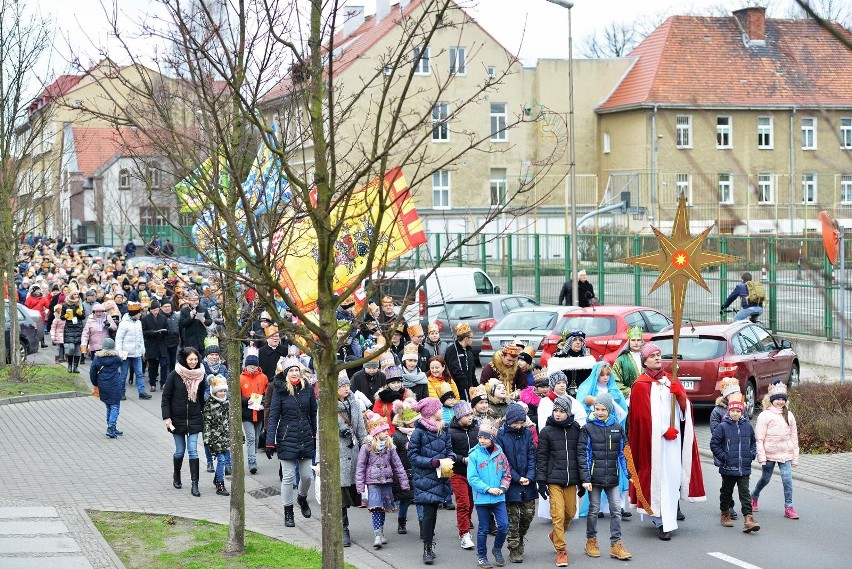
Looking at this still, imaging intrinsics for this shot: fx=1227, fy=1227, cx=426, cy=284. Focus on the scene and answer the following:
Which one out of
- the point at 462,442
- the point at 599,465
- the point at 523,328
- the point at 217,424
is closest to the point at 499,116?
the point at 523,328

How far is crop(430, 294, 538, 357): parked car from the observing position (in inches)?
949

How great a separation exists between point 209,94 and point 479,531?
4515 millimetres

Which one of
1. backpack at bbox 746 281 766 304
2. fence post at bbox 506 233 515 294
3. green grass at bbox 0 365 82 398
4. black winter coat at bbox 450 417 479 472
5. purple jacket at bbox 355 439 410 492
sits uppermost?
fence post at bbox 506 233 515 294

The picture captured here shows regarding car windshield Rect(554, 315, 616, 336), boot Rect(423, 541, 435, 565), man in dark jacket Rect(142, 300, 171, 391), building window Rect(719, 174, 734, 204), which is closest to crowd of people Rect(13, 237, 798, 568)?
boot Rect(423, 541, 435, 565)

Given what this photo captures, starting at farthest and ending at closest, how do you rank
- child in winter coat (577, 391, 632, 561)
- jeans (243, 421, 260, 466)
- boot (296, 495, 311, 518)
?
jeans (243, 421, 260, 466) → boot (296, 495, 311, 518) → child in winter coat (577, 391, 632, 561)

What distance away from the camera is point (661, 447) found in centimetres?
1192

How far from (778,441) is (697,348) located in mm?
5724

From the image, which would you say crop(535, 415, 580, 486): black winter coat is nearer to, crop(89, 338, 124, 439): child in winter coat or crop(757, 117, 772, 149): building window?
crop(89, 338, 124, 439): child in winter coat

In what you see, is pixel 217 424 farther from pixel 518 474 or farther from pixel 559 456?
pixel 559 456

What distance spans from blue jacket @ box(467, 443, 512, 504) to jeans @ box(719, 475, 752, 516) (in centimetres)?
251

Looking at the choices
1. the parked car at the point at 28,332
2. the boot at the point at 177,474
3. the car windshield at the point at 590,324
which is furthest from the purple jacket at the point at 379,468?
the parked car at the point at 28,332

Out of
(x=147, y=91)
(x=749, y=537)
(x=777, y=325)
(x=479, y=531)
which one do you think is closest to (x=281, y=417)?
(x=479, y=531)

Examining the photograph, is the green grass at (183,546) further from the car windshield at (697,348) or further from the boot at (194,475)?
the car windshield at (697,348)

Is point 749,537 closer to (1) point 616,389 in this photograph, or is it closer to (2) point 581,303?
(1) point 616,389
